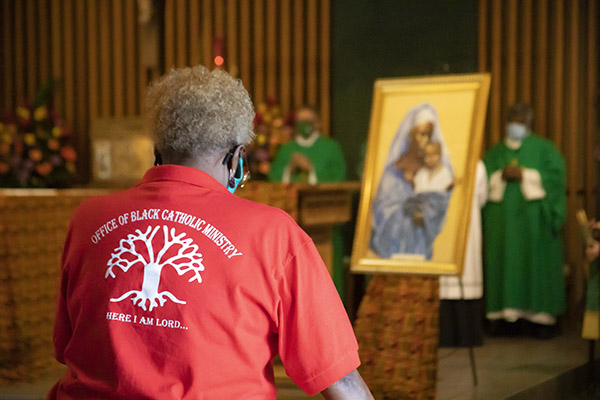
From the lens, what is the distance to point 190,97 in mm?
1466

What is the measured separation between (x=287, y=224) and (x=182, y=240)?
0.19 metres

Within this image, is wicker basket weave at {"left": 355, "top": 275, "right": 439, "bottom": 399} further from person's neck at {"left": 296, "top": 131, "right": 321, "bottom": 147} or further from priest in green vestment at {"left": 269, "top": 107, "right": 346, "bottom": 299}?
person's neck at {"left": 296, "top": 131, "right": 321, "bottom": 147}

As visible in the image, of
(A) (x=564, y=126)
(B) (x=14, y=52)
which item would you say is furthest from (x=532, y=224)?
(B) (x=14, y=52)

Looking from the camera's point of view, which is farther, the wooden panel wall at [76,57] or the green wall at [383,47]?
the wooden panel wall at [76,57]

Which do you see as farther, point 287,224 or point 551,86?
point 551,86

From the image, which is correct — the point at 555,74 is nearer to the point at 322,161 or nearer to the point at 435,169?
the point at 322,161

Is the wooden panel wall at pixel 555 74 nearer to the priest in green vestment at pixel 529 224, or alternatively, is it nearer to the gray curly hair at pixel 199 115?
the priest in green vestment at pixel 529 224

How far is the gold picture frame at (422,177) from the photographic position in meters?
3.52

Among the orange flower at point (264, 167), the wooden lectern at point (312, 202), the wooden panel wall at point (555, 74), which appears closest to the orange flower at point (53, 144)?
the orange flower at point (264, 167)

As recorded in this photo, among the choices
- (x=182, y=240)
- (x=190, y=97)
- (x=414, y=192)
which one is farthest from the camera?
(x=414, y=192)

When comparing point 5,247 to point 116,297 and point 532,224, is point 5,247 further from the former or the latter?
point 532,224

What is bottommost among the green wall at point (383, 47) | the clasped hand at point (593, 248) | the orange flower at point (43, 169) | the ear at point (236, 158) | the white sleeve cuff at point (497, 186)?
the clasped hand at point (593, 248)

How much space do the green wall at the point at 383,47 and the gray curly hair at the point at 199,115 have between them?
5464 millimetres

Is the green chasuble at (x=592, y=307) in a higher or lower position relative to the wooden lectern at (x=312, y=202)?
lower
